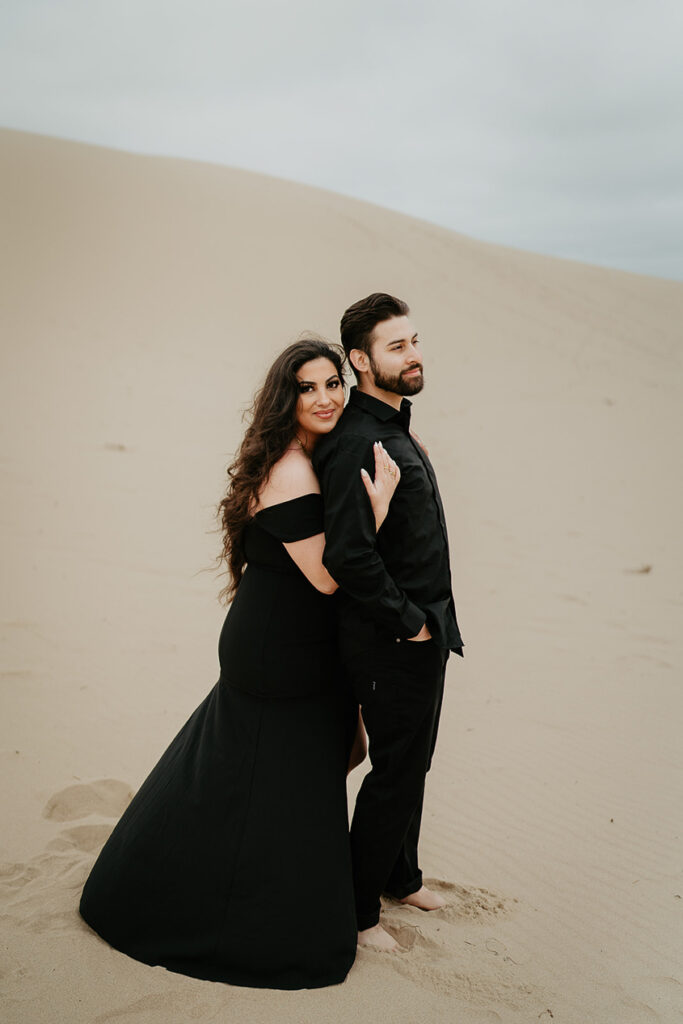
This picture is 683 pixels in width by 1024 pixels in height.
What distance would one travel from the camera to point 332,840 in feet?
9.75

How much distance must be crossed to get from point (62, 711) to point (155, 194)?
1938 centimetres

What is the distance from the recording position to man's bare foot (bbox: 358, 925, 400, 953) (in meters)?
3.07

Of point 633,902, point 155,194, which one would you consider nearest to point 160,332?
point 155,194

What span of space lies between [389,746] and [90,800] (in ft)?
5.81

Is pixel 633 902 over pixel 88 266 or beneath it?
beneath

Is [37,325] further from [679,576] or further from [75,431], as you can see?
[679,576]

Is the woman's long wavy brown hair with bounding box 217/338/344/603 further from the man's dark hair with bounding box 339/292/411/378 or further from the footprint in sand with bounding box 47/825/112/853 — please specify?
the footprint in sand with bounding box 47/825/112/853

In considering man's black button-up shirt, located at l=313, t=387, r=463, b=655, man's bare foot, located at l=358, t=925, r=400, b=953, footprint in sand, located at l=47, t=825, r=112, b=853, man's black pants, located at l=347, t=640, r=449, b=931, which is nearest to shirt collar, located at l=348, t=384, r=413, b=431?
man's black button-up shirt, located at l=313, t=387, r=463, b=655

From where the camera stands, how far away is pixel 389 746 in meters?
3.05

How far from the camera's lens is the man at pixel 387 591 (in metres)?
2.86

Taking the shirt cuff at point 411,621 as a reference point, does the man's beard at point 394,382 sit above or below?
above

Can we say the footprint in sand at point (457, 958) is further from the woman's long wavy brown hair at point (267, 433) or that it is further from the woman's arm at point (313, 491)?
the woman's long wavy brown hair at point (267, 433)

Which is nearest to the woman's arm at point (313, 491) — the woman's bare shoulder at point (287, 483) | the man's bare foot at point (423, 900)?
Answer: the woman's bare shoulder at point (287, 483)

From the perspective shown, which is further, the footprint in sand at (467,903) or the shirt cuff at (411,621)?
the footprint in sand at (467,903)
